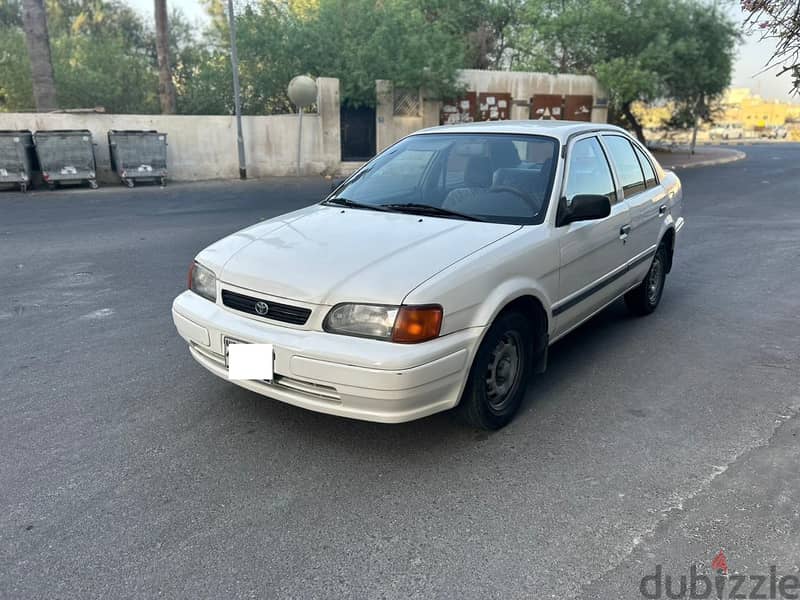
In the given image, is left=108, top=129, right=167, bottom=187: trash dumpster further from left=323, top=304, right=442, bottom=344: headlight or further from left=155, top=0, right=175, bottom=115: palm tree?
left=323, top=304, right=442, bottom=344: headlight

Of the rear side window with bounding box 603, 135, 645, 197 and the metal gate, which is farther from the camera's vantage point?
the metal gate

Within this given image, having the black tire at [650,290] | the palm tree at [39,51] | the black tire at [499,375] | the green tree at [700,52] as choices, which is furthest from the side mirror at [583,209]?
the green tree at [700,52]

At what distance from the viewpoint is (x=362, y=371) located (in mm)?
2852

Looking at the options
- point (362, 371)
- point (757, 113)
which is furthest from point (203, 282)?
point (757, 113)

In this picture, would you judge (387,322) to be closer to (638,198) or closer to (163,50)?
(638,198)

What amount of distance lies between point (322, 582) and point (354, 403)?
2.70 ft

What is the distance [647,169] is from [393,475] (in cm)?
362

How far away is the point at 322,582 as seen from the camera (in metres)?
2.38

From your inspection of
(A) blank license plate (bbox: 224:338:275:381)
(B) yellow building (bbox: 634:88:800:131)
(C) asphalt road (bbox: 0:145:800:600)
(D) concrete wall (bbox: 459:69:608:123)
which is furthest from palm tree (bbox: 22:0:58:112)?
(B) yellow building (bbox: 634:88:800:131)

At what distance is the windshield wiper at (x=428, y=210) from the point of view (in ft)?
12.2

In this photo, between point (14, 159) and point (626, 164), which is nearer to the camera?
point (626, 164)

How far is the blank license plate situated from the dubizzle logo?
185cm

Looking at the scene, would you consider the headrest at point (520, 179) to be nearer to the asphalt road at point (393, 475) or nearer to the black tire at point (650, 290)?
the asphalt road at point (393, 475)

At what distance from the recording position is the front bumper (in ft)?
9.36
